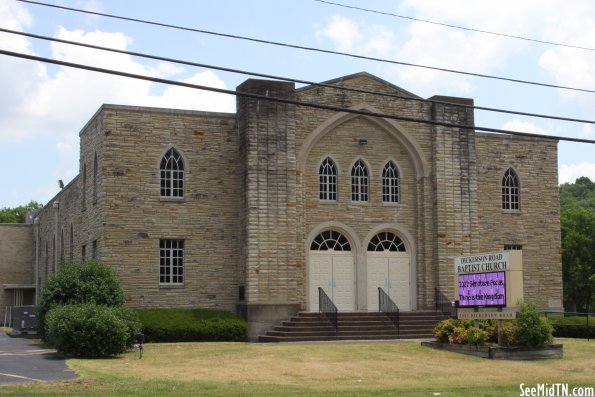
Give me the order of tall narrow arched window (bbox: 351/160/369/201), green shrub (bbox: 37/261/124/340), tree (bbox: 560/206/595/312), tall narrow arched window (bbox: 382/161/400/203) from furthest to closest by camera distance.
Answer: tree (bbox: 560/206/595/312) < tall narrow arched window (bbox: 382/161/400/203) < tall narrow arched window (bbox: 351/160/369/201) < green shrub (bbox: 37/261/124/340)

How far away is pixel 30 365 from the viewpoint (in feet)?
69.4

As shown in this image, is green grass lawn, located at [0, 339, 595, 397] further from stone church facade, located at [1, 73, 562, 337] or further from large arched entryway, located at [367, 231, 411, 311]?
large arched entryway, located at [367, 231, 411, 311]

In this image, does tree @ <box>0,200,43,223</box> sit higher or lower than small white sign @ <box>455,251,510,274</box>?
higher

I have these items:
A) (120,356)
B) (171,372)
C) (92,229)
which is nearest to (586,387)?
(171,372)

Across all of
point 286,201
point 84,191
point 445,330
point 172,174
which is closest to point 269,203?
point 286,201

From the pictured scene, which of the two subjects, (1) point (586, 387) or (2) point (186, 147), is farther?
(2) point (186, 147)

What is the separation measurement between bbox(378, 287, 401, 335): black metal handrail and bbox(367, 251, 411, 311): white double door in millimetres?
258

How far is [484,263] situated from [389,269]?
7613mm

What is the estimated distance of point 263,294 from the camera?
2950 cm

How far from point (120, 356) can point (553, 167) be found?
20.8 meters

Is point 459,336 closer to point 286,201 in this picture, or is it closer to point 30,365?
point 286,201

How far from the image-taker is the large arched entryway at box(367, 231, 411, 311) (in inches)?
1259

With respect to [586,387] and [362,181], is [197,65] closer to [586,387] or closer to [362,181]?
[586,387]

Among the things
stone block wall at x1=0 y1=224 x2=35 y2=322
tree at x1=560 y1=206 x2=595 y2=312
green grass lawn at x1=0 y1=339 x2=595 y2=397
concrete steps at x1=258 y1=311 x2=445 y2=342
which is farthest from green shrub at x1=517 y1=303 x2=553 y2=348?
tree at x1=560 y1=206 x2=595 y2=312
